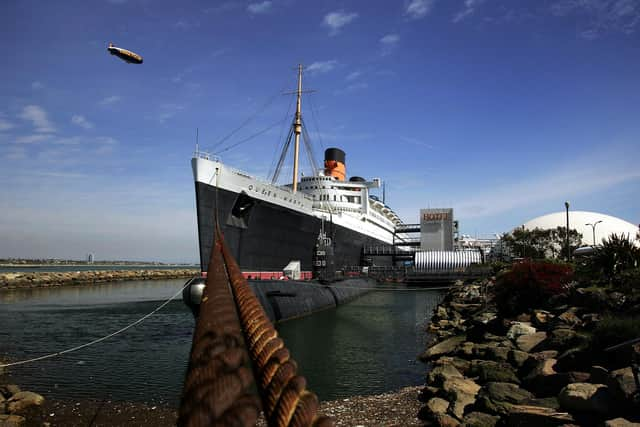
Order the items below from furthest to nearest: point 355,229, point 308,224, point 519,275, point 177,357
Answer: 1. point 355,229
2. point 308,224
3. point 519,275
4. point 177,357

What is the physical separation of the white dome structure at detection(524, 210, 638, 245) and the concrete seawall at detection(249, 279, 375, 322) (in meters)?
71.7

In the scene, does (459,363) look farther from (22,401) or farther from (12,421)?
(22,401)

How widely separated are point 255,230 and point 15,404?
59.1ft

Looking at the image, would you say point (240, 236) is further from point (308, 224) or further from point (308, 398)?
point (308, 398)

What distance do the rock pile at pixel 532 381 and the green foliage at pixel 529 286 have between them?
1.93m

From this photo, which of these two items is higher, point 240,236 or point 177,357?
point 240,236

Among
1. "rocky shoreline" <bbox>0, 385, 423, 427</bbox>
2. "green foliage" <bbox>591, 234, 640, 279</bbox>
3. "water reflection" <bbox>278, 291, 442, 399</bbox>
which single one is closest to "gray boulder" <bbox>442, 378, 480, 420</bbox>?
"rocky shoreline" <bbox>0, 385, 423, 427</bbox>

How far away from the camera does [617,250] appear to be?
16328 millimetres

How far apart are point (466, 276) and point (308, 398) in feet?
165

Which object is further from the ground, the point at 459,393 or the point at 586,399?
the point at 586,399

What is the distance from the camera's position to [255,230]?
2798 centimetres

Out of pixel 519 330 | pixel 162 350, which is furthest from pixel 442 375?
pixel 162 350

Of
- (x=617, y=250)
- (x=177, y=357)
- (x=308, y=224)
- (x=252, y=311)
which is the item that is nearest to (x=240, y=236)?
(x=308, y=224)

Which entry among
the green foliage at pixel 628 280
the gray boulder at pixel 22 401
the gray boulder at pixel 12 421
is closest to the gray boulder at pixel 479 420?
the green foliage at pixel 628 280
